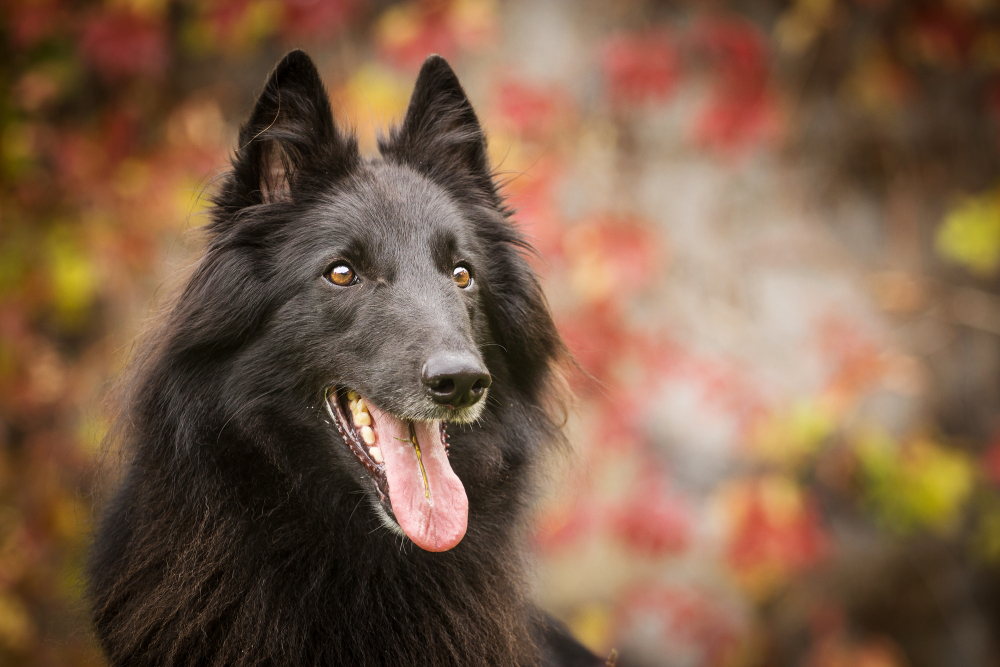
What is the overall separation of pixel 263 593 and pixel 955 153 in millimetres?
5565

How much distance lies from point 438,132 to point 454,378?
3.59 feet

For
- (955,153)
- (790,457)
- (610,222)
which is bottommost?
(790,457)

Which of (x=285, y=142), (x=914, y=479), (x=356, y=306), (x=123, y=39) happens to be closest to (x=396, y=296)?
(x=356, y=306)

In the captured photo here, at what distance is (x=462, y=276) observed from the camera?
2.42m

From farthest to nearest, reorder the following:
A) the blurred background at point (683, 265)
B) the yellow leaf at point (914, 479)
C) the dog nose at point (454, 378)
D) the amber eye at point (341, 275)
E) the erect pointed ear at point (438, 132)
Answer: the yellow leaf at point (914, 479) < the blurred background at point (683, 265) < the erect pointed ear at point (438, 132) < the amber eye at point (341, 275) < the dog nose at point (454, 378)

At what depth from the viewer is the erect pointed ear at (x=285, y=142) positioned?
7.48 feet

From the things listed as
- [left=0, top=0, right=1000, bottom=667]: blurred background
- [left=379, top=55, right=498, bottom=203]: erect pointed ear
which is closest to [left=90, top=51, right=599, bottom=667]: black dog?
[left=379, top=55, right=498, bottom=203]: erect pointed ear

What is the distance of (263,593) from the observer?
2104 mm

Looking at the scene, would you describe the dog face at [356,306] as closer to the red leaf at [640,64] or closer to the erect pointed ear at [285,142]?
the erect pointed ear at [285,142]

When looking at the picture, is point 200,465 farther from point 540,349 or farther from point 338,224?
point 540,349

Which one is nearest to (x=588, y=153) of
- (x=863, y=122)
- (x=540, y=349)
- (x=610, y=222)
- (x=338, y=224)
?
(x=610, y=222)

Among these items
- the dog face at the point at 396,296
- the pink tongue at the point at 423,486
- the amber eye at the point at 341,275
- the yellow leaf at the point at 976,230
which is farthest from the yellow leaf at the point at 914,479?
the amber eye at the point at 341,275

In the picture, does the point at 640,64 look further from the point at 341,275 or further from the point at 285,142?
the point at 341,275

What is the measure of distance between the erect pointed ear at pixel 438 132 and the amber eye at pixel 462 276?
36 cm
